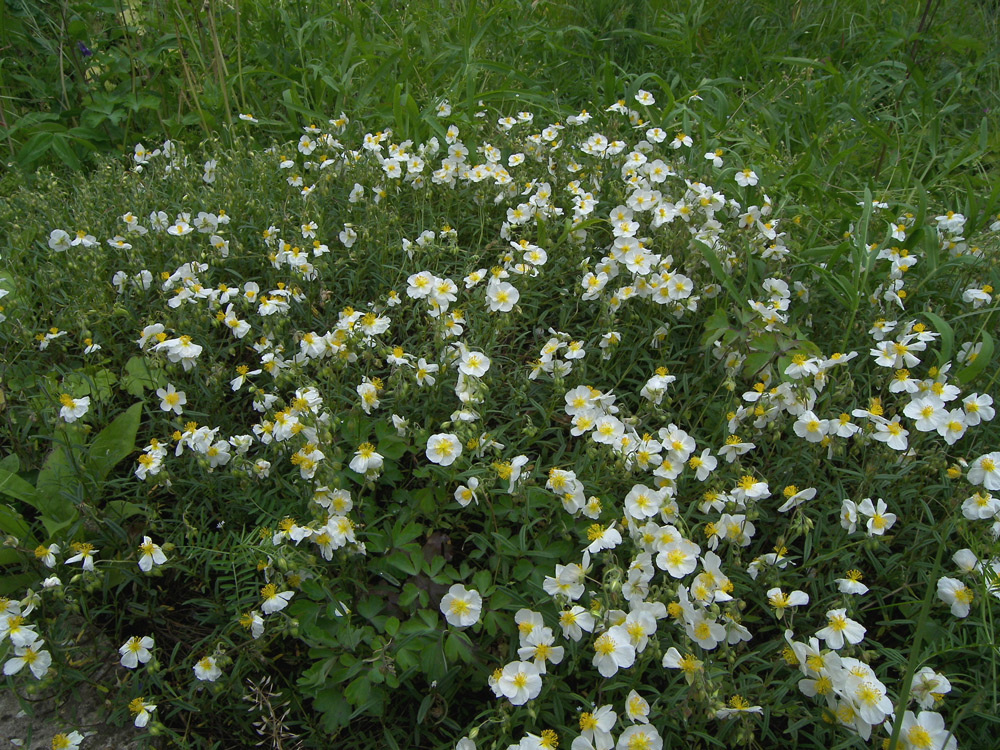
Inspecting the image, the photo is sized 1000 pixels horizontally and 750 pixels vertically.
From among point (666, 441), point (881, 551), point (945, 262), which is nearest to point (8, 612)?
point (666, 441)

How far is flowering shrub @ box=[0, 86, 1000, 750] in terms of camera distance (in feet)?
5.57

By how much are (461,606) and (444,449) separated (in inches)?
16.6

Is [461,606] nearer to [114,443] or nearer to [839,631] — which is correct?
[839,631]

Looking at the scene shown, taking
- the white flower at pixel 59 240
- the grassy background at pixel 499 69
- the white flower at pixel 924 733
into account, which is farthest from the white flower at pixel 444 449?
the grassy background at pixel 499 69

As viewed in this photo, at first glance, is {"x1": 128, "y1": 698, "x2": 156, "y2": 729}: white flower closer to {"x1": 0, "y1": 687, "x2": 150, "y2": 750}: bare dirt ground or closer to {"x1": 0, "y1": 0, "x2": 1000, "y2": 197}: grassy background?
{"x1": 0, "y1": 687, "x2": 150, "y2": 750}: bare dirt ground

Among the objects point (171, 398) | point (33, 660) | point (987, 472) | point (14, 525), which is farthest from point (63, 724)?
point (987, 472)

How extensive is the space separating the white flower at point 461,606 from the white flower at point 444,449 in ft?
1.13

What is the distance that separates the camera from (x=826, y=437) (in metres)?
2.06

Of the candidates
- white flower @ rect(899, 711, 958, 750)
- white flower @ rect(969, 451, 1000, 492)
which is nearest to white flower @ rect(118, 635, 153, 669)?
white flower @ rect(899, 711, 958, 750)

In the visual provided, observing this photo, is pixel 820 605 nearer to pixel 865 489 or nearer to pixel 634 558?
pixel 865 489

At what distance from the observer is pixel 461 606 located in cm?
170

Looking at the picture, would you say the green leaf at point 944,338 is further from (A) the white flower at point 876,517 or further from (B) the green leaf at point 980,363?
(A) the white flower at point 876,517

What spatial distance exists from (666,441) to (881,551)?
2.31ft

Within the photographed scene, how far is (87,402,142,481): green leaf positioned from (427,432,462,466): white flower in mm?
966
